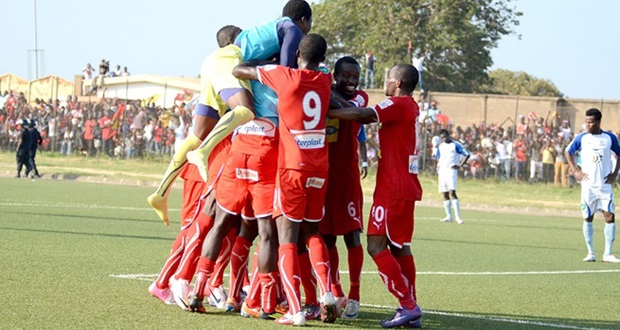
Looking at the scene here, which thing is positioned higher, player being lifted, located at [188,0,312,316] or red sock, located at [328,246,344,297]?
player being lifted, located at [188,0,312,316]

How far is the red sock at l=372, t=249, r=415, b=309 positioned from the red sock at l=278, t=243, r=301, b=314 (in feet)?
2.62

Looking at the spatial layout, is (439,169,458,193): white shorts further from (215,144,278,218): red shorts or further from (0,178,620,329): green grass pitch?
(215,144,278,218): red shorts

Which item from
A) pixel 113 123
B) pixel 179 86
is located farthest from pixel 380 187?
pixel 179 86

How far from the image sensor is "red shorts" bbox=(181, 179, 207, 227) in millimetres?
9953

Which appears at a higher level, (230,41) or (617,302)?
(230,41)

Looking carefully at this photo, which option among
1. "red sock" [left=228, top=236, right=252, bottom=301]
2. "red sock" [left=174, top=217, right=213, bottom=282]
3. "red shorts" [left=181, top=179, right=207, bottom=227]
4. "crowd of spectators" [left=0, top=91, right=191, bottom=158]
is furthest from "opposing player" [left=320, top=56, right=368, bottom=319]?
"crowd of spectators" [left=0, top=91, right=191, bottom=158]

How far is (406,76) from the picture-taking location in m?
9.45

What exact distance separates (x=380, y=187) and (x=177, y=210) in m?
15.4

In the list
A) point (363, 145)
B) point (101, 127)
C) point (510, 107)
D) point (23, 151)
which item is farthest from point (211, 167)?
point (510, 107)

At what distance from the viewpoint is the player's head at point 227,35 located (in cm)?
1005

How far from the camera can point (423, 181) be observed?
132 feet

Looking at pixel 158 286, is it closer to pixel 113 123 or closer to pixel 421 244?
pixel 421 244

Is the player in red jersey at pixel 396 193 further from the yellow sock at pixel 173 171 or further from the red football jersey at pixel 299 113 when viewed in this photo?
the yellow sock at pixel 173 171

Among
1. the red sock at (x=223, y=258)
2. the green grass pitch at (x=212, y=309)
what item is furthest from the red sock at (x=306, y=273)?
the red sock at (x=223, y=258)
